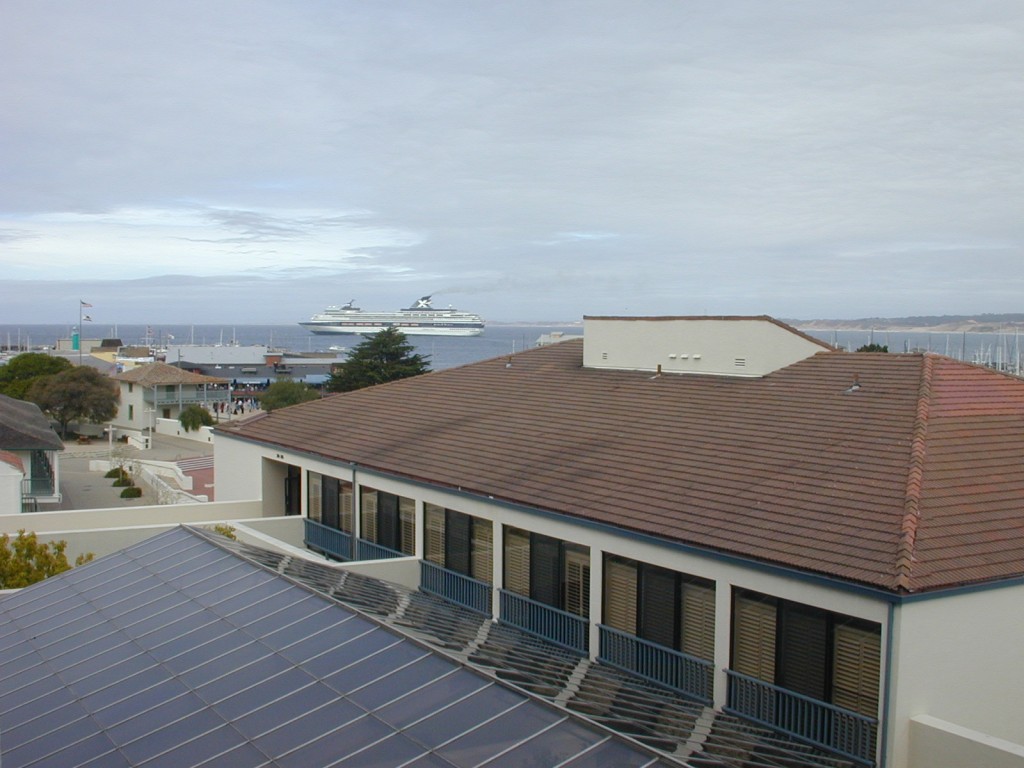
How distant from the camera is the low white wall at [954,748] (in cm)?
1134

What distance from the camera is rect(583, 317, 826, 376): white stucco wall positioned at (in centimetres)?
2338

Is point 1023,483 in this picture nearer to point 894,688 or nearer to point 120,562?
point 894,688

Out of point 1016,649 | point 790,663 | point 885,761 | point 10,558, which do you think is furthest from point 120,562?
point 1016,649

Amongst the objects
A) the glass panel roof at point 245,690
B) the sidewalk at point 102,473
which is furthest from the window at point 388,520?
the sidewalk at point 102,473

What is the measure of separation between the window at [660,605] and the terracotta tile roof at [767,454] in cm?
88

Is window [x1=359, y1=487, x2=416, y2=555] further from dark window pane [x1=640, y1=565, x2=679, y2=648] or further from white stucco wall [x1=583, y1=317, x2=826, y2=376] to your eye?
dark window pane [x1=640, y1=565, x2=679, y2=648]

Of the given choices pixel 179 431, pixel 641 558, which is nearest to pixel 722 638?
pixel 641 558

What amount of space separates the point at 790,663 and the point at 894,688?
77.5 inches

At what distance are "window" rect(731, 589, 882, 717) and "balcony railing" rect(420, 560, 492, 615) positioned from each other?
6.84 meters

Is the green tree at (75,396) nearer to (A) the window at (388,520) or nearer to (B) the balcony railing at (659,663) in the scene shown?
(A) the window at (388,520)

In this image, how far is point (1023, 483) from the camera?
15883mm

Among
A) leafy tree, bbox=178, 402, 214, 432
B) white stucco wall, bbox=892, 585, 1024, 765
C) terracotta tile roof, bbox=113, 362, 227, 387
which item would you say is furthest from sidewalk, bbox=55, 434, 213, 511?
white stucco wall, bbox=892, 585, 1024, 765

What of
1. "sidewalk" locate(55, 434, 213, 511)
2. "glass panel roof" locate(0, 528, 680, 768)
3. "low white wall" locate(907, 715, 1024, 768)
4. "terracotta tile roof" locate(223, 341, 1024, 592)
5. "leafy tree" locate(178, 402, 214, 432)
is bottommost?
"sidewalk" locate(55, 434, 213, 511)

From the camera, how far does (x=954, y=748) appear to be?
12055mm
